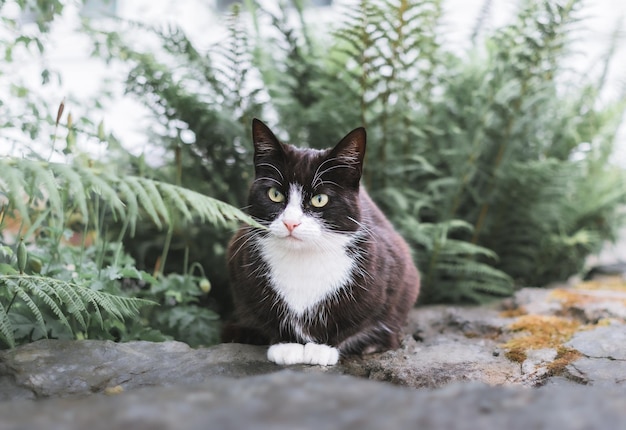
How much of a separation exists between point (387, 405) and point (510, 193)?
2078 mm

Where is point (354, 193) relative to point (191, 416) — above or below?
above

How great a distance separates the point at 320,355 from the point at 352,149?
1.97 feet

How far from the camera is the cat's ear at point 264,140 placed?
66.7 inches

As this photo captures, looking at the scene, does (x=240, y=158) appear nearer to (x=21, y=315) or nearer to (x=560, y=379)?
(x=21, y=315)

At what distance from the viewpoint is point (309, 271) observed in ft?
5.63

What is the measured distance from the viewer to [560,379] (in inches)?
60.0

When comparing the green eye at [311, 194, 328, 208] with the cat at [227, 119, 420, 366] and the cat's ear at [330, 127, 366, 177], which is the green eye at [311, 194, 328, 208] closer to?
the cat at [227, 119, 420, 366]

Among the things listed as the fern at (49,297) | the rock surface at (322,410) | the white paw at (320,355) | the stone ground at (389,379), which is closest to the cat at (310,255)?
the white paw at (320,355)

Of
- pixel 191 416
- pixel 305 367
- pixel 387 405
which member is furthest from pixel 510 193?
pixel 191 416

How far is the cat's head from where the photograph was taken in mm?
1676

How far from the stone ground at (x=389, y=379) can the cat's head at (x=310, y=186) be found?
40 cm

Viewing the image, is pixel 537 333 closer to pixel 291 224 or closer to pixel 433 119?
pixel 291 224

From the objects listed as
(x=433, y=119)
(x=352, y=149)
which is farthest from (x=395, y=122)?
(x=352, y=149)

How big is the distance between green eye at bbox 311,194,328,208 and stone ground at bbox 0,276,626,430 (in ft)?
1.52
